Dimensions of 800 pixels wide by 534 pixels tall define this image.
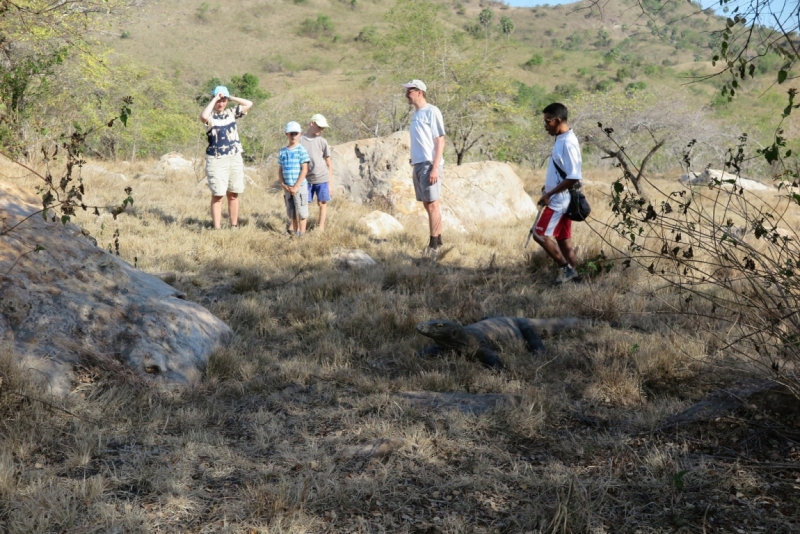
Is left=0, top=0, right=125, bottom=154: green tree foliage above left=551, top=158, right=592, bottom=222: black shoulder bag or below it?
above

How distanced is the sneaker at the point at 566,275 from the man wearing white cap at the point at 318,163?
340cm

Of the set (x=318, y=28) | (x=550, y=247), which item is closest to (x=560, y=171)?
(x=550, y=247)

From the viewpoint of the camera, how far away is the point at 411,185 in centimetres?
1103


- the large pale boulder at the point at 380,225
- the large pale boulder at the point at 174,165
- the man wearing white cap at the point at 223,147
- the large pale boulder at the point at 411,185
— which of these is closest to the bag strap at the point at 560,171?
the large pale boulder at the point at 380,225

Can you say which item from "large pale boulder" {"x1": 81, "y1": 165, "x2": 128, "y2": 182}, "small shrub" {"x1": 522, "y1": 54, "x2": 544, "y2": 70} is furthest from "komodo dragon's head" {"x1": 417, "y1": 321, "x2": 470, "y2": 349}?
"small shrub" {"x1": 522, "y1": 54, "x2": 544, "y2": 70}

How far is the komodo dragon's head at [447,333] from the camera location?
4.36 meters

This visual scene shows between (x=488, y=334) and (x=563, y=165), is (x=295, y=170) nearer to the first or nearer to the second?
(x=563, y=165)

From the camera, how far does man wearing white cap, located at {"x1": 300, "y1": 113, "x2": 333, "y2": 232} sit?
830 centimetres

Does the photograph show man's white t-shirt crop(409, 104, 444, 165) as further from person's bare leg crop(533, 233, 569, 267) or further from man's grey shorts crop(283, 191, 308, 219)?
person's bare leg crop(533, 233, 569, 267)

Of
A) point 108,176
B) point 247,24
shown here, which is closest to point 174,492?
point 108,176

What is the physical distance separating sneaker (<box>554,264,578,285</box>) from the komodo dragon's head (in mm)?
2120

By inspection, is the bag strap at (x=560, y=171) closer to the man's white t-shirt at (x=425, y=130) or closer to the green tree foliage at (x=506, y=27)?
the man's white t-shirt at (x=425, y=130)

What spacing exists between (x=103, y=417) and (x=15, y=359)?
1.87ft

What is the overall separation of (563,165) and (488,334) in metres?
2.16
